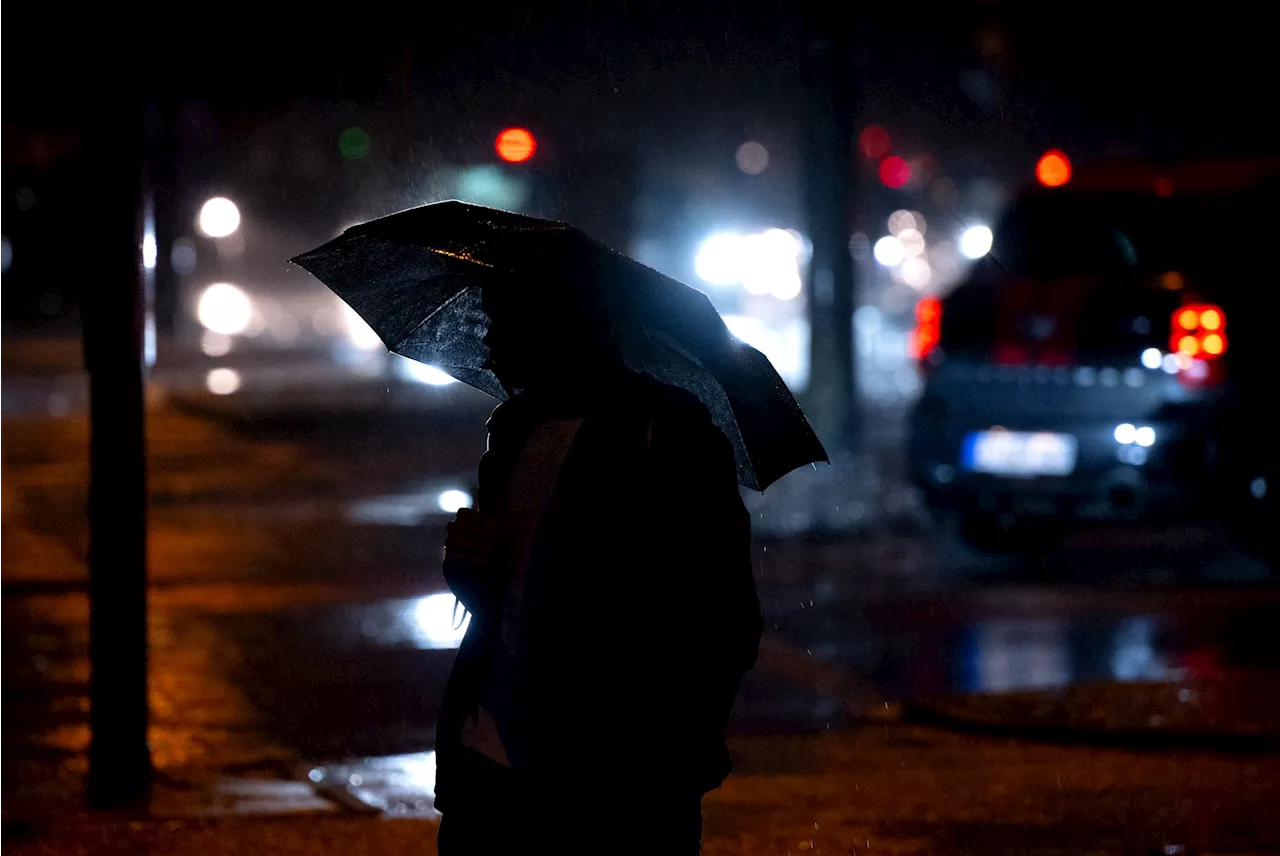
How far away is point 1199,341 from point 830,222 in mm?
6380

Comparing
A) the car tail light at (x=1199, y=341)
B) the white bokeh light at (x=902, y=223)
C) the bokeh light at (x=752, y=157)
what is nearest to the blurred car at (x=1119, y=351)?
the car tail light at (x=1199, y=341)

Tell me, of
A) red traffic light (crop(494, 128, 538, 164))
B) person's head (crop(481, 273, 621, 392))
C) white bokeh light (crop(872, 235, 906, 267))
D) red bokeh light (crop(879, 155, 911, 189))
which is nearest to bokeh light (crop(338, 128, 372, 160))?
red traffic light (crop(494, 128, 538, 164))

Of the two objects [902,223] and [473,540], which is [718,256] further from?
[473,540]

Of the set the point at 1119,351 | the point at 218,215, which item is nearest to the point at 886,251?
the point at 218,215

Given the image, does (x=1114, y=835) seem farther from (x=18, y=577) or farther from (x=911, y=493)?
(x=911, y=493)

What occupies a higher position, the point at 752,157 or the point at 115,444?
the point at 752,157

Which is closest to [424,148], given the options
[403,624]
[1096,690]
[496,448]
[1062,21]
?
[1062,21]

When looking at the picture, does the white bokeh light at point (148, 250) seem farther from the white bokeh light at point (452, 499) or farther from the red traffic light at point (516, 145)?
the red traffic light at point (516, 145)

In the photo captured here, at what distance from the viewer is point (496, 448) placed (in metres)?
3.49

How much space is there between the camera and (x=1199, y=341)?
31.8 feet

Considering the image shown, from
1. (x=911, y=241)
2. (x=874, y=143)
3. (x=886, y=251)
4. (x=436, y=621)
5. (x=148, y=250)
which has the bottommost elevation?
(x=436, y=621)

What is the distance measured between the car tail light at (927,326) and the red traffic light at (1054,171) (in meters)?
0.88

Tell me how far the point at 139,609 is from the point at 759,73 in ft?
59.7

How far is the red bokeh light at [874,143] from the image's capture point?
66.2 ft
